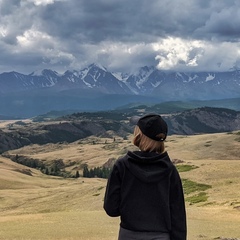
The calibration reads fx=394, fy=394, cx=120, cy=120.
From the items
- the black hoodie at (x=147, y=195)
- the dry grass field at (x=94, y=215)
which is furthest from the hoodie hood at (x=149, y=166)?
the dry grass field at (x=94, y=215)

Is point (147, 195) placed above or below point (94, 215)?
above

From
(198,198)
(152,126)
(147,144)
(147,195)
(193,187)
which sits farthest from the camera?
(193,187)

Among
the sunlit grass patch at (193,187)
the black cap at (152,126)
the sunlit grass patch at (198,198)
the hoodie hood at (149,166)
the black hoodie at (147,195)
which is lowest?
the sunlit grass patch at (193,187)

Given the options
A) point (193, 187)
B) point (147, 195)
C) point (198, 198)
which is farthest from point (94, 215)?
point (193, 187)

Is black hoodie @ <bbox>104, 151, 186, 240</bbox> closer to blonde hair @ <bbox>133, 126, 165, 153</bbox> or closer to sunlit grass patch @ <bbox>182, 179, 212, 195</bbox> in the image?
blonde hair @ <bbox>133, 126, 165, 153</bbox>

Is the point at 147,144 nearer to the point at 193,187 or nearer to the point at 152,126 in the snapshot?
the point at 152,126

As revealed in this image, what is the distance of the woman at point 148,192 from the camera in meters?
8.91

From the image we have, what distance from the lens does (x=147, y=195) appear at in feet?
29.7

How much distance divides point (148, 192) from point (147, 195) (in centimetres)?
7

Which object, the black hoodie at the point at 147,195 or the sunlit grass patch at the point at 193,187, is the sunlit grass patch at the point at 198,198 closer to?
the sunlit grass patch at the point at 193,187

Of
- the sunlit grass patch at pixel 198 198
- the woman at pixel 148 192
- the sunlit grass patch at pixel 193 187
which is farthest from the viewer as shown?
the sunlit grass patch at pixel 193 187

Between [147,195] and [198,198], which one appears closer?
[147,195]

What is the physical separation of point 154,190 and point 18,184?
137 meters

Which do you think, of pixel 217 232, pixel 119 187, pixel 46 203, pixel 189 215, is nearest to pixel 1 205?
pixel 46 203
